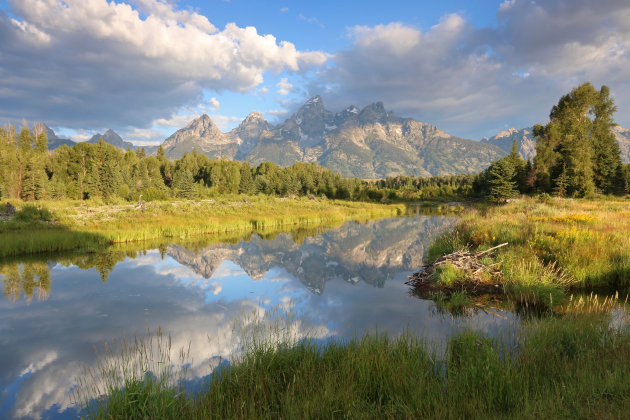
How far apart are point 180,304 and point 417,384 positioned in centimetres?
Result: 999

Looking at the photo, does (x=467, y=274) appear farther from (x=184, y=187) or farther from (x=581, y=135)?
(x=184, y=187)

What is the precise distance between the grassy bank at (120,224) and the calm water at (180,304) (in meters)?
3.07

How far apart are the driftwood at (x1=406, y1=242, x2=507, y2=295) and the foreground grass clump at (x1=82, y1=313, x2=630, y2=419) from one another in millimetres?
5208

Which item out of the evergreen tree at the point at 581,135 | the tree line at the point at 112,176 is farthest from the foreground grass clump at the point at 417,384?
the evergreen tree at the point at 581,135

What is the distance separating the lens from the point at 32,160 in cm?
5206

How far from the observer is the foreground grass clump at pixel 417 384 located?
4.18 metres

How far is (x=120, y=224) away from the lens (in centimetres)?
2752

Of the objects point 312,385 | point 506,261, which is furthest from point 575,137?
point 312,385

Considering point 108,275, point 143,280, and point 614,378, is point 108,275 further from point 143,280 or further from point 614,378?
point 614,378

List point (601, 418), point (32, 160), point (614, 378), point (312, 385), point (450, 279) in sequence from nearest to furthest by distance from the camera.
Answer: point (601, 418), point (614, 378), point (312, 385), point (450, 279), point (32, 160)

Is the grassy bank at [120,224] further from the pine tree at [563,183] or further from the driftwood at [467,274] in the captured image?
the pine tree at [563,183]

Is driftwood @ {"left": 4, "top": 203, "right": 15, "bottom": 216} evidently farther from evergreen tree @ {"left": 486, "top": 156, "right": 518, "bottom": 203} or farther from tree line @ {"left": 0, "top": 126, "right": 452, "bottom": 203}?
evergreen tree @ {"left": 486, "top": 156, "right": 518, "bottom": 203}

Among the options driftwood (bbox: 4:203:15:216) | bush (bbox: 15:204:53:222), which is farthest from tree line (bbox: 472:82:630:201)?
driftwood (bbox: 4:203:15:216)

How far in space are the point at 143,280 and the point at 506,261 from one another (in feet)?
55.4
